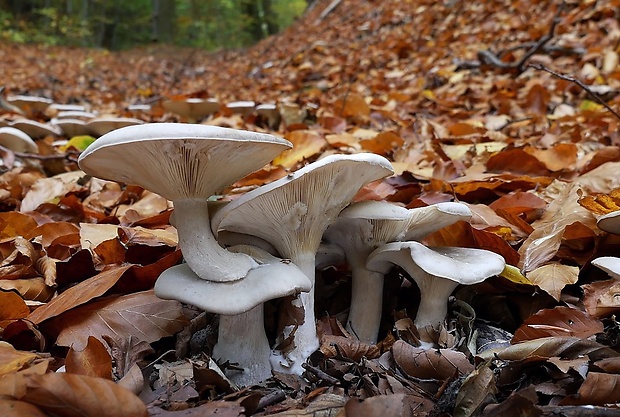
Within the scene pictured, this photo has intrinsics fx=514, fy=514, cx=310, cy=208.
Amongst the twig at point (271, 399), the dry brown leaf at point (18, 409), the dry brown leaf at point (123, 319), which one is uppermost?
the dry brown leaf at point (18, 409)

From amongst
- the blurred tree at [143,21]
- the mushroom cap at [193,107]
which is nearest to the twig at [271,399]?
the mushroom cap at [193,107]

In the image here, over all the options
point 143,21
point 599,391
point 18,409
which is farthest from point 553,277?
point 143,21

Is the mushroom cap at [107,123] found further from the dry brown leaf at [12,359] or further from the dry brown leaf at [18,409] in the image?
the dry brown leaf at [18,409]

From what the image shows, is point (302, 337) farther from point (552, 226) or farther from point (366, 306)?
point (552, 226)

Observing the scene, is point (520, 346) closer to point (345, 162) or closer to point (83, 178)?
point (345, 162)

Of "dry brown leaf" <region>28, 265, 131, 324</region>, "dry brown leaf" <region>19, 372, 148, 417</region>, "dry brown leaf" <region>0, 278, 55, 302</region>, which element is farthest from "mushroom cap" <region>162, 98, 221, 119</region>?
"dry brown leaf" <region>19, 372, 148, 417</region>

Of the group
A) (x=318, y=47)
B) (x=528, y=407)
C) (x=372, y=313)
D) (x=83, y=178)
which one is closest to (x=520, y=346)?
(x=528, y=407)

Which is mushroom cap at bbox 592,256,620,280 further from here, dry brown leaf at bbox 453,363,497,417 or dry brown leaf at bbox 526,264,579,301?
dry brown leaf at bbox 453,363,497,417

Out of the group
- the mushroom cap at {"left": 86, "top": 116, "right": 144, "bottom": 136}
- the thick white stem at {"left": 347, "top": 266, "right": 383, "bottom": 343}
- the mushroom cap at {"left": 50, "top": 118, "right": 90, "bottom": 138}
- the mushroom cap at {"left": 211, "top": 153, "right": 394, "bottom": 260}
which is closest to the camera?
the mushroom cap at {"left": 211, "top": 153, "right": 394, "bottom": 260}
